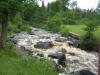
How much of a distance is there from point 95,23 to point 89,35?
409 cm

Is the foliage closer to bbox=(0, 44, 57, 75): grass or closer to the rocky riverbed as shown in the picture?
the rocky riverbed

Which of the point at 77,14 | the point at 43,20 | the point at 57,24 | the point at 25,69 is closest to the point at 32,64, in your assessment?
the point at 25,69

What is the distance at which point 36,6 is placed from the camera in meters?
24.2

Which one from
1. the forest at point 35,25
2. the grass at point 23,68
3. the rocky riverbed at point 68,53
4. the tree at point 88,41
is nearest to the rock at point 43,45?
the rocky riverbed at point 68,53

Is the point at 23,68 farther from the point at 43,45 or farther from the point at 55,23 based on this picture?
the point at 55,23

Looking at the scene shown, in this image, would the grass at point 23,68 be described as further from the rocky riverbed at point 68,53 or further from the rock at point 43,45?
the rock at point 43,45

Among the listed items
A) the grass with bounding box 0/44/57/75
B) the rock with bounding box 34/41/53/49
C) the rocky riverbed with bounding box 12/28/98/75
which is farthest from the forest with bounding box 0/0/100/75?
the rock with bounding box 34/41/53/49

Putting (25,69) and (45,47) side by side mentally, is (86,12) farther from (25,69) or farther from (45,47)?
(25,69)

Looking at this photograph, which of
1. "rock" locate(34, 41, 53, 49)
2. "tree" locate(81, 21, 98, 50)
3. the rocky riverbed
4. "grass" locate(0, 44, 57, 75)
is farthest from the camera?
"tree" locate(81, 21, 98, 50)

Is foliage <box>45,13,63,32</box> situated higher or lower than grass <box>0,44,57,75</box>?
lower

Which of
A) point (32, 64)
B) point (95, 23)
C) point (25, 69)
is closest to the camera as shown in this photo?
point (25, 69)

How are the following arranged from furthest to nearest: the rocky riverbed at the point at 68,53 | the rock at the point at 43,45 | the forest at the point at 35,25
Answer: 1. the rock at the point at 43,45
2. the rocky riverbed at the point at 68,53
3. the forest at the point at 35,25

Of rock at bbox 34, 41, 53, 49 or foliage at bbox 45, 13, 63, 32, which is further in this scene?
foliage at bbox 45, 13, 63, 32

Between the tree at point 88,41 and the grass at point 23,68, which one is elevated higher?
the grass at point 23,68
